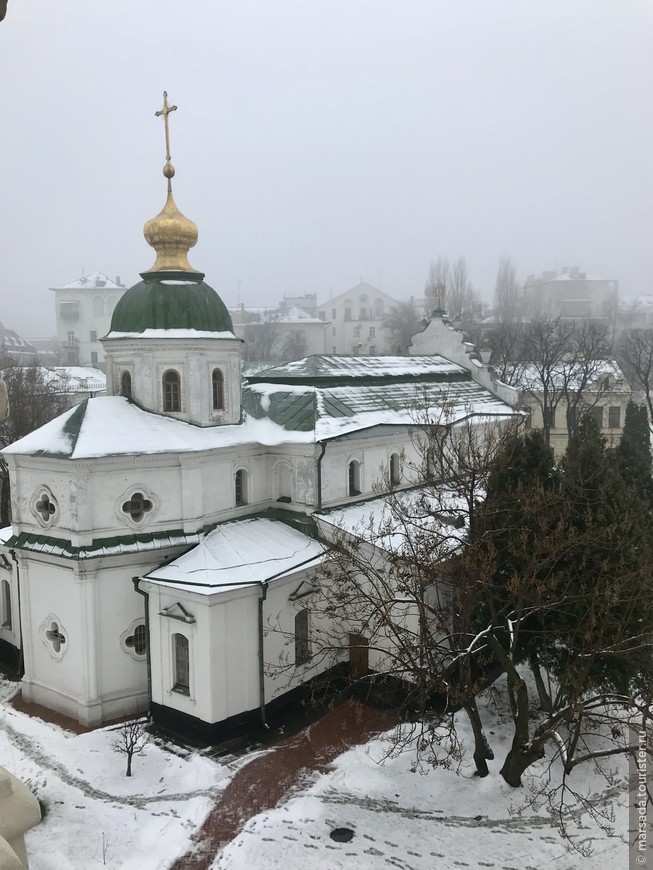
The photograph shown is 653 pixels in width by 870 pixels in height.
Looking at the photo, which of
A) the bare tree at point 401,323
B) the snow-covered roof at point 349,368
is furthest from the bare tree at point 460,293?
the snow-covered roof at point 349,368

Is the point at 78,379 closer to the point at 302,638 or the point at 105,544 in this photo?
the point at 105,544

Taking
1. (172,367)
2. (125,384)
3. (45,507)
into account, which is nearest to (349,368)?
(172,367)

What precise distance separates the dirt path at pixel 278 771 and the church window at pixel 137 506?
20.4 feet

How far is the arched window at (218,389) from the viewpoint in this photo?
739 inches

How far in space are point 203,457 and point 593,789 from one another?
1126 centimetres

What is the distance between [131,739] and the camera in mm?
14328

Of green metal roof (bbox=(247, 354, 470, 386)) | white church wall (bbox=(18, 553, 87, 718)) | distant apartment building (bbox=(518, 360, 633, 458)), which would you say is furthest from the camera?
distant apartment building (bbox=(518, 360, 633, 458))

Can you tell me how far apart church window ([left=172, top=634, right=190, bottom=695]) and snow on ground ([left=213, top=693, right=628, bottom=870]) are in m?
3.83

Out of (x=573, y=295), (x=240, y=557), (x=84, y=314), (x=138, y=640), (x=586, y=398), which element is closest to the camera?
(x=240, y=557)

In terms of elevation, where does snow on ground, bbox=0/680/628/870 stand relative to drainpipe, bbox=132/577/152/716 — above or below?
below

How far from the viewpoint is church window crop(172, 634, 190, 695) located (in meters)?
15.8

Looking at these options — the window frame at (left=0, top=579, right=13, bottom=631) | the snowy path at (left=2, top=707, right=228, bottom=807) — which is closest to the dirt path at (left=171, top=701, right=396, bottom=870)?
the snowy path at (left=2, top=707, right=228, bottom=807)

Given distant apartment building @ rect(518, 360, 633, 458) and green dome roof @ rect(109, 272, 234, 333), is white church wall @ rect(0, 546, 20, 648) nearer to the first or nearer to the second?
green dome roof @ rect(109, 272, 234, 333)

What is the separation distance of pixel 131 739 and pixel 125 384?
29.3 feet
